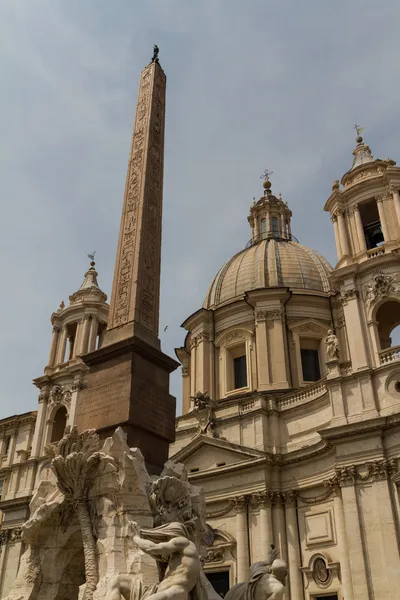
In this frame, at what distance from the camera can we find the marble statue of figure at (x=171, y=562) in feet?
19.0

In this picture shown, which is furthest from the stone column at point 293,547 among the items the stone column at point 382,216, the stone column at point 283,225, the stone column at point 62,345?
the stone column at point 283,225

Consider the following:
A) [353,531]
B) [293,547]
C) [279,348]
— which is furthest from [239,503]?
[279,348]

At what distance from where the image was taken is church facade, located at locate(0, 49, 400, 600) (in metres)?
10.8

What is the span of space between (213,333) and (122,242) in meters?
21.2

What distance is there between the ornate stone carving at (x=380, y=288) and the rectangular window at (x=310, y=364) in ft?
23.7

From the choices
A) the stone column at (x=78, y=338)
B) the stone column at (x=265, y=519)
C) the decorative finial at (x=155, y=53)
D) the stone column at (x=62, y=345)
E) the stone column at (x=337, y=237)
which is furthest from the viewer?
the stone column at (x=62, y=345)

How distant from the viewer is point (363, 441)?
827 inches

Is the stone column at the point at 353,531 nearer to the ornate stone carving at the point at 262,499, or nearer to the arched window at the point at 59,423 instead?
the ornate stone carving at the point at 262,499

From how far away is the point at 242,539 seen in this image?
75.9ft

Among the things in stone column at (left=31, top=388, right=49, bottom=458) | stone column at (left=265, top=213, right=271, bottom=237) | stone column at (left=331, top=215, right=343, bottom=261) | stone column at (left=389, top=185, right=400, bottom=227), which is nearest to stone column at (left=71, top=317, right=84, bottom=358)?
stone column at (left=31, top=388, right=49, bottom=458)

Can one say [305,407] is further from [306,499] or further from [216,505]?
[216,505]

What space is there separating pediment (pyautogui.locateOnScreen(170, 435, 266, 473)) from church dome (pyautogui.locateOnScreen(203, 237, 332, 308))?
9473mm

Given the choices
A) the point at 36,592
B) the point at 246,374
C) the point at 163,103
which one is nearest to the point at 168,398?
the point at 36,592

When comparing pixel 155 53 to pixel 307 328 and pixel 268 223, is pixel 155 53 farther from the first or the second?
pixel 268 223
